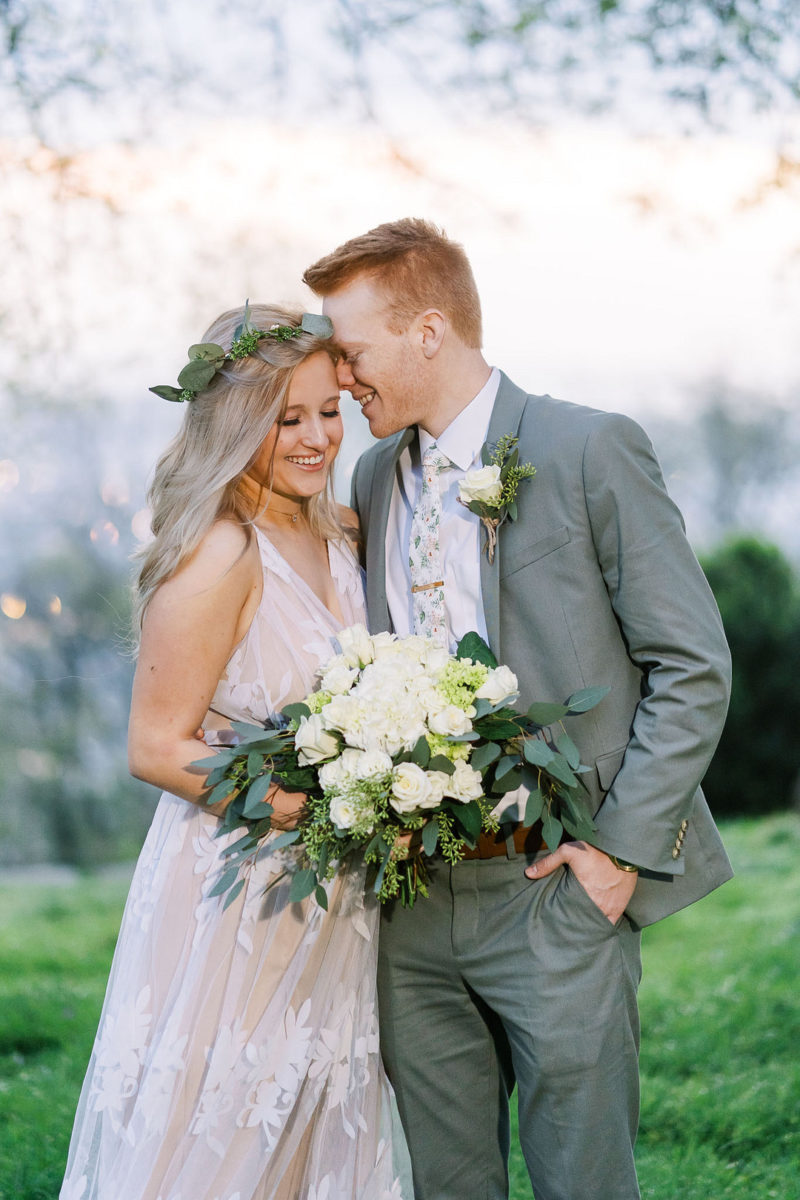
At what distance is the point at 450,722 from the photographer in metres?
2.21

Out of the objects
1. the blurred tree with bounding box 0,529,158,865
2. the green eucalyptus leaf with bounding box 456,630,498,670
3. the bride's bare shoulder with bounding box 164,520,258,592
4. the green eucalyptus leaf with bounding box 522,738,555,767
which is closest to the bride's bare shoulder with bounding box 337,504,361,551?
the bride's bare shoulder with bounding box 164,520,258,592

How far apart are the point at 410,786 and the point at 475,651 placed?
15.3 inches

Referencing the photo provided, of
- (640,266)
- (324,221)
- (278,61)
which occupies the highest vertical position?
(278,61)

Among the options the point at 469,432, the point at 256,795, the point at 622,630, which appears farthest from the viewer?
the point at 469,432

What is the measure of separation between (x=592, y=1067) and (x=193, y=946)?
0.89 metres

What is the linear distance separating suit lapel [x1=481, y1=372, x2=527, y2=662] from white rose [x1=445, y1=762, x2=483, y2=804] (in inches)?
16.6

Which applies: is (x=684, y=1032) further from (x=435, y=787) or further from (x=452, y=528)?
(x=435, y=787)

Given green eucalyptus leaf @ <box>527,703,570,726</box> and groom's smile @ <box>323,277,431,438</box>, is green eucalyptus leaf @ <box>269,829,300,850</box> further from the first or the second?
groom's smile @ <box>323,277,431,438</box>

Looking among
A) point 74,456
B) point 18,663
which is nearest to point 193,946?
point 74,456

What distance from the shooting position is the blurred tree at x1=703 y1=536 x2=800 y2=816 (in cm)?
775

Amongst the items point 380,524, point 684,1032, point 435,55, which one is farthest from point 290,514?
point 435,55

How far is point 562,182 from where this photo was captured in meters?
6.51

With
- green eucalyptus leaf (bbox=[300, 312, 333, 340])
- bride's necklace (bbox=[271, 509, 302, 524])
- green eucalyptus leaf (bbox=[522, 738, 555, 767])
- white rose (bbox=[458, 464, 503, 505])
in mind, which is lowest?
green eucalyptus leaf (bbox=[522, 738, 555, 767])

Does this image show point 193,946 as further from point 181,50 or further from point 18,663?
point 18,663
